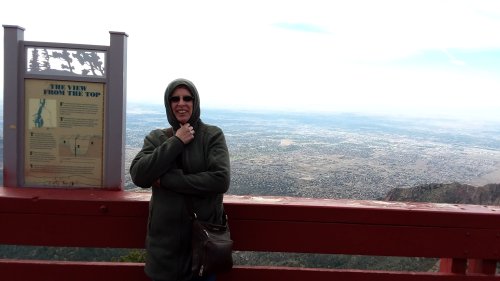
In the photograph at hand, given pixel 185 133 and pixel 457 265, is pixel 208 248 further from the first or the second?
pixel 457 265

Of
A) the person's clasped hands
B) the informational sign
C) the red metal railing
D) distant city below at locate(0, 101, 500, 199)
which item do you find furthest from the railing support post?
distant city below at locate(0, 101, 500, 199)

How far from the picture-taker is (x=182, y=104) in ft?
7.55

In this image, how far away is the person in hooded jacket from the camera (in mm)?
2203

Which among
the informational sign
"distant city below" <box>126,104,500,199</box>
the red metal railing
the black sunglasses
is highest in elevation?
the black sunglasses

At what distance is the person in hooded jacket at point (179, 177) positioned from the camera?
220 cm

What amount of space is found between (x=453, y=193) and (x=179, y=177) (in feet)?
23.1

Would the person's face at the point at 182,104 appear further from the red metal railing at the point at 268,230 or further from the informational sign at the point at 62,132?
the informational sign at the point at 62,132

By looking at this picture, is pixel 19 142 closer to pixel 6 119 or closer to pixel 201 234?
pixel 6 119

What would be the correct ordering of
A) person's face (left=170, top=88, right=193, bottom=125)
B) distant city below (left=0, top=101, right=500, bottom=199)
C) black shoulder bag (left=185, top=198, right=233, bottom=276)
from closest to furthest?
black shoulder bag (left=185, top=198, right=233, bottom=276) < person's face (left=170, top=88, right=193, bottom=125) < distant city below (left=0, top=101, right=500, bottom=199)

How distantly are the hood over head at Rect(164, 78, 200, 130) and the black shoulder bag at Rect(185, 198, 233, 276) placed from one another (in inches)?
16.6

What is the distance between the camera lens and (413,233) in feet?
8.76

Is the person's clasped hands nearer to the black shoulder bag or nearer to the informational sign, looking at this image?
the black shoulder bag

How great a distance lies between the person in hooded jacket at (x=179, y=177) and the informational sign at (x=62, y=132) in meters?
0.67

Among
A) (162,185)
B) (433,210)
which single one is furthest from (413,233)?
(162,185)
